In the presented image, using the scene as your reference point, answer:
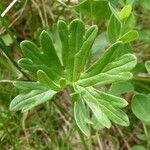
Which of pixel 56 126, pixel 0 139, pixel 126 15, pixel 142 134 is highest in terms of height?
pixel 126 15

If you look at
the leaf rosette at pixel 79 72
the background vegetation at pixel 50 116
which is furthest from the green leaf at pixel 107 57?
the background vegetation at pixel 50 116

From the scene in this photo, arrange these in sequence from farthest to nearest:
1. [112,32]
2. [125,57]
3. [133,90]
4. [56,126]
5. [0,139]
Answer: [56,126], [0,139], [133,90], [112,32], [125,57]

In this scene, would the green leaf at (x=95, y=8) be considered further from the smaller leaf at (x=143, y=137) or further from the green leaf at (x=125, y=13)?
the smaller leaf at (x=143, y=137)

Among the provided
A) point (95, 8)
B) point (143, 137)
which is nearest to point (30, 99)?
point (95, 8)

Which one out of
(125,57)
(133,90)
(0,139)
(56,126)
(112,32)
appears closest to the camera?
(125,57)

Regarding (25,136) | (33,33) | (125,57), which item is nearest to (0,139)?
(25,136)

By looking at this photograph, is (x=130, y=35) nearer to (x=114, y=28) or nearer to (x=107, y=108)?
(x=114, y=28)

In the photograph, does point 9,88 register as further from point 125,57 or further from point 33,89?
point 125,57
